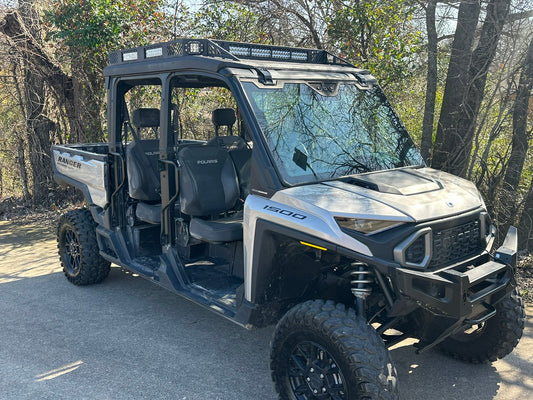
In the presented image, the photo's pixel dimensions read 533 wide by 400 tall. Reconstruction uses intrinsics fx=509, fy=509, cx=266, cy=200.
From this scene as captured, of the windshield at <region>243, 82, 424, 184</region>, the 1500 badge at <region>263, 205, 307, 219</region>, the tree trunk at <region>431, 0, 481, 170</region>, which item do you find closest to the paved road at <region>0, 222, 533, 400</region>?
the 1500 badge at <region>263, 205, 307, 219</region>

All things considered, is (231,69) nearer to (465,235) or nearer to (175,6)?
(465,235)

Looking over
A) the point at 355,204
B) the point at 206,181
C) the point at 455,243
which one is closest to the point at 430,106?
the point at 206,181

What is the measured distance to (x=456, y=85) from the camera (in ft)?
21.5

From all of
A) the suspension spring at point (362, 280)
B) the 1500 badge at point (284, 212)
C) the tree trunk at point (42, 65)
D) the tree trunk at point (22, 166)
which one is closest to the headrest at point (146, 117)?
the 1500 badge at point (284, 212)

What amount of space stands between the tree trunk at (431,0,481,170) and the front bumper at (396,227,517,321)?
12.1ft

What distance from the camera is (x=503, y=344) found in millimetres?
3633

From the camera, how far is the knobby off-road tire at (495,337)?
359cm

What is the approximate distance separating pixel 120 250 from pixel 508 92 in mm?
4861

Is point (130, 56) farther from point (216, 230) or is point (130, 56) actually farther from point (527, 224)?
point (527, 224)

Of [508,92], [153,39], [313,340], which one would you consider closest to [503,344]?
[313,340]

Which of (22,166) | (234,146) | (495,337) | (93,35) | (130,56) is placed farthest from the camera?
(22,166)

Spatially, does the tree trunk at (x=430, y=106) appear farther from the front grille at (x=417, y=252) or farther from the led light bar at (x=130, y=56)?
the front grille at (x=417, y=252)

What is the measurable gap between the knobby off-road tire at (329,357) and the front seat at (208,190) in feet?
3.91

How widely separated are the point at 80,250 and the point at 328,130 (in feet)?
10.3
